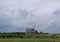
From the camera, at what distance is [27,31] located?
2355 inches

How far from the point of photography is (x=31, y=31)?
60.5 meters

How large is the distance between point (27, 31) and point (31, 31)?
1436 millimetres
